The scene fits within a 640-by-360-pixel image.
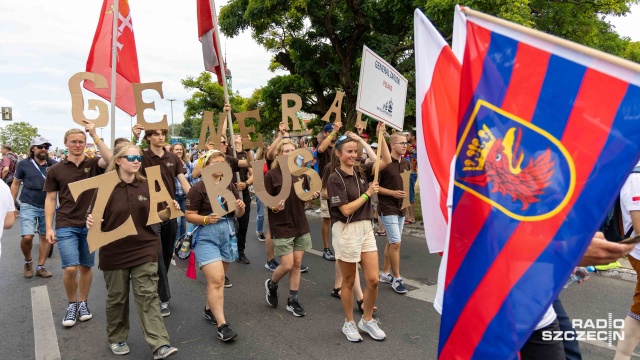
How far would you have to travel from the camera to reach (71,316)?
13.6 feet

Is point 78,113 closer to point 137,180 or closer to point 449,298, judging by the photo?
point 137,180

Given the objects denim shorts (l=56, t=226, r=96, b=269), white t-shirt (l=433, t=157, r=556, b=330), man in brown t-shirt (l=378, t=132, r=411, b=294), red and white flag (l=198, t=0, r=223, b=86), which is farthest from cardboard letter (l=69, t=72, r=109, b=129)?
white t-shirt (l=433, t=157, r=556, b=330)

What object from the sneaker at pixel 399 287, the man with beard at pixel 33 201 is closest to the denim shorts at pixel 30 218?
the man with beard at pixel 33 201

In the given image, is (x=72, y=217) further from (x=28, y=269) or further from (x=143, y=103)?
(x=28, y=269)

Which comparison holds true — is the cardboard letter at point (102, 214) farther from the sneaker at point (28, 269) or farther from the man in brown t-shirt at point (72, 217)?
the sneaker at point (28, 269)

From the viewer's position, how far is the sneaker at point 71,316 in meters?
4.09

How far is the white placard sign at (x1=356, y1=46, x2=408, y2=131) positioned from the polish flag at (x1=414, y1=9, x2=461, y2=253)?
1.42 metres

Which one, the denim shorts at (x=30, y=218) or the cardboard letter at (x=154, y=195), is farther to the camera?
the denim shorts at (x=30, y=218)

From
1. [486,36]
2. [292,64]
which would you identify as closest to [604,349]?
[486,36]

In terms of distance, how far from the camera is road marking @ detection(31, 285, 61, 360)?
11.9ft

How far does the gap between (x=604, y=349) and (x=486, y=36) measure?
3.10 metres

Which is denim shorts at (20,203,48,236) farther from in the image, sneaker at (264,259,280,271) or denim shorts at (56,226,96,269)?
sneaker at (264,259,280,271)

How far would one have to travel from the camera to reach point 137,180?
3586mm

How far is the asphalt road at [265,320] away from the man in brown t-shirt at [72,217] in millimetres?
313
